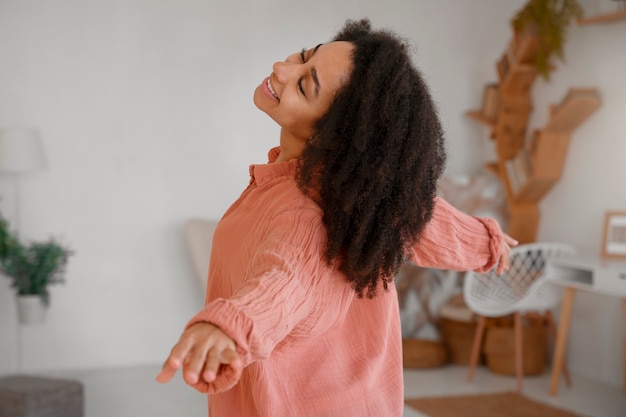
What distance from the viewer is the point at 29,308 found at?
4.11m

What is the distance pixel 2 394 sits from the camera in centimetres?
Result: 329

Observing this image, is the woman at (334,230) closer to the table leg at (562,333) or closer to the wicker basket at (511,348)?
the table leg at (562,333)

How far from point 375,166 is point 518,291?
363 centimetres

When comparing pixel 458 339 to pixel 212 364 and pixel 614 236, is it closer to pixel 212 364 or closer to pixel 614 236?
pixel 614 236

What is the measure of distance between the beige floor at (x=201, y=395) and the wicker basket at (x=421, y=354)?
0.15ft

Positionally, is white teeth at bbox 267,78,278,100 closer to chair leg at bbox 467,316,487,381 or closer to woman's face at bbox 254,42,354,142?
woman's face at bbox 254,42,354,142

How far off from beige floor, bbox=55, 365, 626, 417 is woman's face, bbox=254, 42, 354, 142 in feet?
9.31

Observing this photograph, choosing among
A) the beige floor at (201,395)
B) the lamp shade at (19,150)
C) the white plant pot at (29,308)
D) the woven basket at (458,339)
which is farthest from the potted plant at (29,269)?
the woven basket at (458,339)

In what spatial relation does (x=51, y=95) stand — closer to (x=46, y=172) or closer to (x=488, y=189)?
(x=46, y=172)

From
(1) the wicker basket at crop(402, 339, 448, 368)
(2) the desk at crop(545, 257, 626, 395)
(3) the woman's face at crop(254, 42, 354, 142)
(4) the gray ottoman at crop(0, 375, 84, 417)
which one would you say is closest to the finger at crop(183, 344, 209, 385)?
(3) the woman's face at crop(254, 42, 354, 142)

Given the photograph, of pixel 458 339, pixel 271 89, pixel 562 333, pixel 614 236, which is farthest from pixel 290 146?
pixel 458 339

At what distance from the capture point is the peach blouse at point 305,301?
1059 mm

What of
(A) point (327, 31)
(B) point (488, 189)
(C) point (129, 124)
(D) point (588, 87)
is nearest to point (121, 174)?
(C) point (129, 124)

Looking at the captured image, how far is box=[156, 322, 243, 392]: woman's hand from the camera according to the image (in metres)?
0.81
